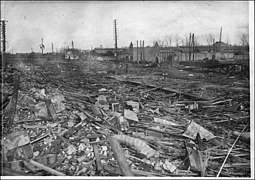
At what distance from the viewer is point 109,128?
7.95 ft

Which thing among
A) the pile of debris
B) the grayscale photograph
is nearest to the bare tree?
the grayscale photograph

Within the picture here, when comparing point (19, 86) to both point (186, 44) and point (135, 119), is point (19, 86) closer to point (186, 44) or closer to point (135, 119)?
point (135, 119)

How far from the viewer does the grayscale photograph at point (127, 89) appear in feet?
7.63

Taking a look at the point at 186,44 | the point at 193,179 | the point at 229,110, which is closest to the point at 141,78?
the point at 186,44

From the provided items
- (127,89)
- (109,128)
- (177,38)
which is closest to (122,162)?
(109,128)

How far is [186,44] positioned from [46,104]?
1608 mm

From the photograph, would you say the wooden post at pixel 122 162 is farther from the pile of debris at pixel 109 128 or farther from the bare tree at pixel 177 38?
the bare tree at pixel 177 38

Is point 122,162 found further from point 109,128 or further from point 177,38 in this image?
point 177,38

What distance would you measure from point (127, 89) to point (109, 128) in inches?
17.8

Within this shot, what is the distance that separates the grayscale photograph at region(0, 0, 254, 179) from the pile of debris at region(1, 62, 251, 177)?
1cm

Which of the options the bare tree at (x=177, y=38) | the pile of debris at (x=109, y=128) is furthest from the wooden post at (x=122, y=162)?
the bare tree at (x=177, y=38)

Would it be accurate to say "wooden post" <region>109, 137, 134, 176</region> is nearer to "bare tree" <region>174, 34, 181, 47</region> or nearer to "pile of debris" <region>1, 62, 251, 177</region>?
"pile of debris" <region>1, 62, 251, 177</region>

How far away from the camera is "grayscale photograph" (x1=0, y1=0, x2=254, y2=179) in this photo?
7.63ft

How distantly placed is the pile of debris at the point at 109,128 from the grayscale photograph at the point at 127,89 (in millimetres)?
10
